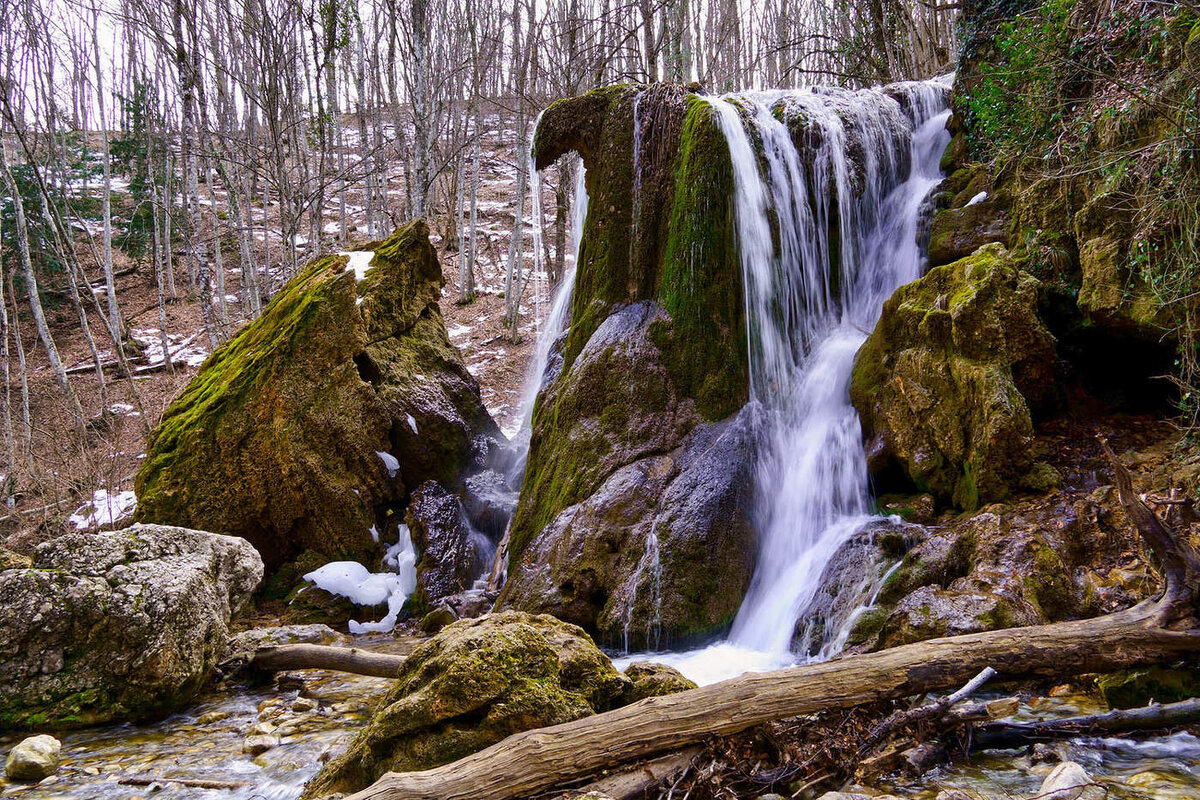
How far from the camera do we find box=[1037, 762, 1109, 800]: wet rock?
244 centimetres

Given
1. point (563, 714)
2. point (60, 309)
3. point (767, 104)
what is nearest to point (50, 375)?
point (60, 309)

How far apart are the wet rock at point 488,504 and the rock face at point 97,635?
4149mm

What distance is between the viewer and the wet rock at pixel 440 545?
305 inches

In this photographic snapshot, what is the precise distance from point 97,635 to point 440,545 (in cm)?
402

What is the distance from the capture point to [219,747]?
4074 millimetres

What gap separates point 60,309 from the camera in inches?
823

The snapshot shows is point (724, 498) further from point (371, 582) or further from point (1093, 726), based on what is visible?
point (371, 582)

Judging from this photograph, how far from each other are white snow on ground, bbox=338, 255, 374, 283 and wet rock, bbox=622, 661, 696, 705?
7.46 meters

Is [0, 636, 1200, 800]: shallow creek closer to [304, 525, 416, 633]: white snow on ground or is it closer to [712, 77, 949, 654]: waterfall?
[304, 525, 416, 633]: white snow on ground

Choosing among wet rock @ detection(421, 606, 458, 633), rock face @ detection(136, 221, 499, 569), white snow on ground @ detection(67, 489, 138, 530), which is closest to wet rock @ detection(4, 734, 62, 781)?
wet rock @ detection(421, 606, 458, 633)

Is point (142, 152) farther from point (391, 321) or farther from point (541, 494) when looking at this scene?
point (541, 494)

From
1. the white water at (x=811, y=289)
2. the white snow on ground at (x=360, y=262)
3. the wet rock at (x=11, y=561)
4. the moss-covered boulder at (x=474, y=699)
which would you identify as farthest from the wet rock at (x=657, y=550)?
the white snow on ground at (x=360, y=262)

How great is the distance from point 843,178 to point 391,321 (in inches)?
255

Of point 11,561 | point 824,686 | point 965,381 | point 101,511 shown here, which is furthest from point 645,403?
point 101,511
